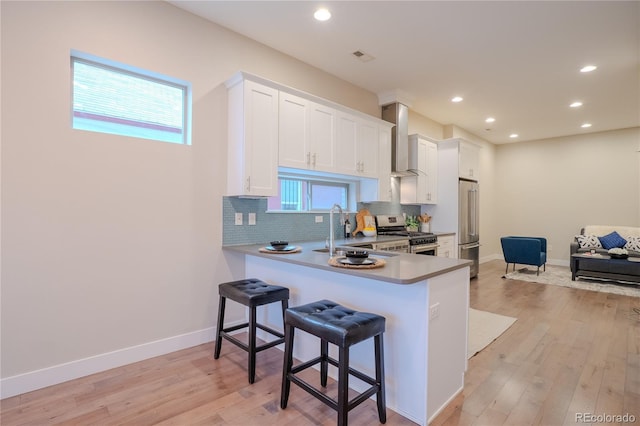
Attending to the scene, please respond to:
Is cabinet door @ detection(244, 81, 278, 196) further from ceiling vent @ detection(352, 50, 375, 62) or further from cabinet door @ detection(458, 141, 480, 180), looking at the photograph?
cabinet door @ detection(458, 141, 480, 180)

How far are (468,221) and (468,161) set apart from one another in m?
1.13

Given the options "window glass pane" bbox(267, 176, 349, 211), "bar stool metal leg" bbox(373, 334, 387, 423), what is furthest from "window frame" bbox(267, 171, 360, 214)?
"bar stool metal leg" bbox(373, 334, 387, 423)

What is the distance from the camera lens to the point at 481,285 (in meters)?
5.40

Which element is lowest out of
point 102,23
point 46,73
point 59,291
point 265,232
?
point 59,291

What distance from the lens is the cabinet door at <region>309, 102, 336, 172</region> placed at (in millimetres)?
3459

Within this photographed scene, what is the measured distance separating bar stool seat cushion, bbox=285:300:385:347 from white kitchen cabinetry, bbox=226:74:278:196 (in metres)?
1.39

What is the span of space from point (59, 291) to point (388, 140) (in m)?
3.96

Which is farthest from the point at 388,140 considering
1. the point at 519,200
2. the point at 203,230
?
the point at 519,200

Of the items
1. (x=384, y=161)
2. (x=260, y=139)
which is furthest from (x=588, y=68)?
(x=260, y=139)

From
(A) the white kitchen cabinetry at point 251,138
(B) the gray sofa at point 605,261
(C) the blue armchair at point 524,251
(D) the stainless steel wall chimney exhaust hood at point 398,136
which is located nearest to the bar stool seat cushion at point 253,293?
(A) the white kitchen cabinetry at point 251,138

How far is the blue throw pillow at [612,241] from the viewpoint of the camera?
19.0 ft

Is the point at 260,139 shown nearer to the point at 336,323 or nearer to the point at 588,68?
the point at 336,323

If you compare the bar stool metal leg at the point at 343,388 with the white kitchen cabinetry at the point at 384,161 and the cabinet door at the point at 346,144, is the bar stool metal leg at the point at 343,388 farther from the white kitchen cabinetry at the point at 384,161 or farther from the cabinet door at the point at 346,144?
the white kitchen cabinetry at the point at 384,161

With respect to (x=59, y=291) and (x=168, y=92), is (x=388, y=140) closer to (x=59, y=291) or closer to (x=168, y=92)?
(x=168, y=92)
